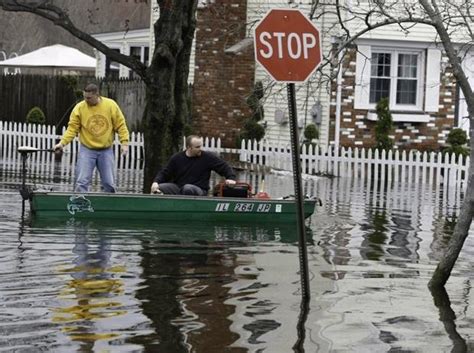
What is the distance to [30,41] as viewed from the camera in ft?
206

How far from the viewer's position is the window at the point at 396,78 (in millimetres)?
31344

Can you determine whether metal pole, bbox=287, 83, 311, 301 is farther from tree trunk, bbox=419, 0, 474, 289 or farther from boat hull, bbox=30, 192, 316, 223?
boat hull, bbox=30, 192, 316, 223

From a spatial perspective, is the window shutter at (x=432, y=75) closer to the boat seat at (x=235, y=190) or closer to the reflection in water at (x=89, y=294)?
the boat seat at (x=235, y=190)

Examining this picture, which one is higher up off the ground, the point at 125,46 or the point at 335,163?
the point at 125,46

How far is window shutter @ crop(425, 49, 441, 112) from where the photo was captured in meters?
31.3

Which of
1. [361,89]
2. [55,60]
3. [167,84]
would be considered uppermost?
[55,60]

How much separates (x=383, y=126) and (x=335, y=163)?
2.56 meters

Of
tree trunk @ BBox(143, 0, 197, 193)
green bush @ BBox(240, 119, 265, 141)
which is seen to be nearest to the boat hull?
tree trunk @ BBox(143, 0, 197, 193)

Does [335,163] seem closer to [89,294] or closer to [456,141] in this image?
[456,141]

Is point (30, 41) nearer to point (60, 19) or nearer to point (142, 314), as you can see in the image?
point (60, 19)

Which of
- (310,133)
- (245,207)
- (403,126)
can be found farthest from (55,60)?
(245,207)

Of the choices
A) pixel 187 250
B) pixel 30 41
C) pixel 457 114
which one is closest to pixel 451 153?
pixel 457 114

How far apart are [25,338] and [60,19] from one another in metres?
10.6

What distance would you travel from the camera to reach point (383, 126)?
30469 millimetres
